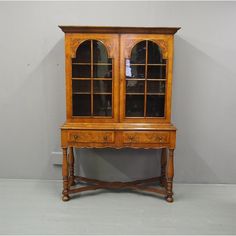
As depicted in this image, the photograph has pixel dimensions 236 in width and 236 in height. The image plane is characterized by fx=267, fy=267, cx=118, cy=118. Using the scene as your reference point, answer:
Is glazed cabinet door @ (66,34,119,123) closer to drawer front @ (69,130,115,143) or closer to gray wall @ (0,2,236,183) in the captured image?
drawer front @ (69,130,115,143)

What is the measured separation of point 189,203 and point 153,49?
1.57 meters

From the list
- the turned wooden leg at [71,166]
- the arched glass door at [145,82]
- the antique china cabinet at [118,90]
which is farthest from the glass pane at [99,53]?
the turned wooden leg at [71,166]

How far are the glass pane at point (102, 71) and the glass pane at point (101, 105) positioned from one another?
208 millimetres

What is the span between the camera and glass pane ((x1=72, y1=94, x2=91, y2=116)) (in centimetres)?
268

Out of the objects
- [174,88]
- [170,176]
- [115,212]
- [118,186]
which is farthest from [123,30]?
[115,212]

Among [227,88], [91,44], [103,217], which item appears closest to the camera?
[103,217]

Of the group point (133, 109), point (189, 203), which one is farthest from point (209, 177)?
point (133, 109)

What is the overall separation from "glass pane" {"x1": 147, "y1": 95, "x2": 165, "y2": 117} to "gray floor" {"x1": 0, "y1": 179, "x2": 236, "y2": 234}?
2.87 feet

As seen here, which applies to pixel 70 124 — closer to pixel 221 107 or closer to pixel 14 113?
pixel 14 113

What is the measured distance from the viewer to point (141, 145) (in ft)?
8.54

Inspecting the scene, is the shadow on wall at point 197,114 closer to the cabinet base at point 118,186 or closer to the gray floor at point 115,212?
the gray floor at point 115,212

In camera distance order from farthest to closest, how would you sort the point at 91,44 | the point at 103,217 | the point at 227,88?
1. the point at 227,88
2. the point at 91,44
3. the point at 103,217

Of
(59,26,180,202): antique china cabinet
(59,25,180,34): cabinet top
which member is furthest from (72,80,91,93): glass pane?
(59,25,180,34): cabinet top

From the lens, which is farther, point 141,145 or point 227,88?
point 227,88
